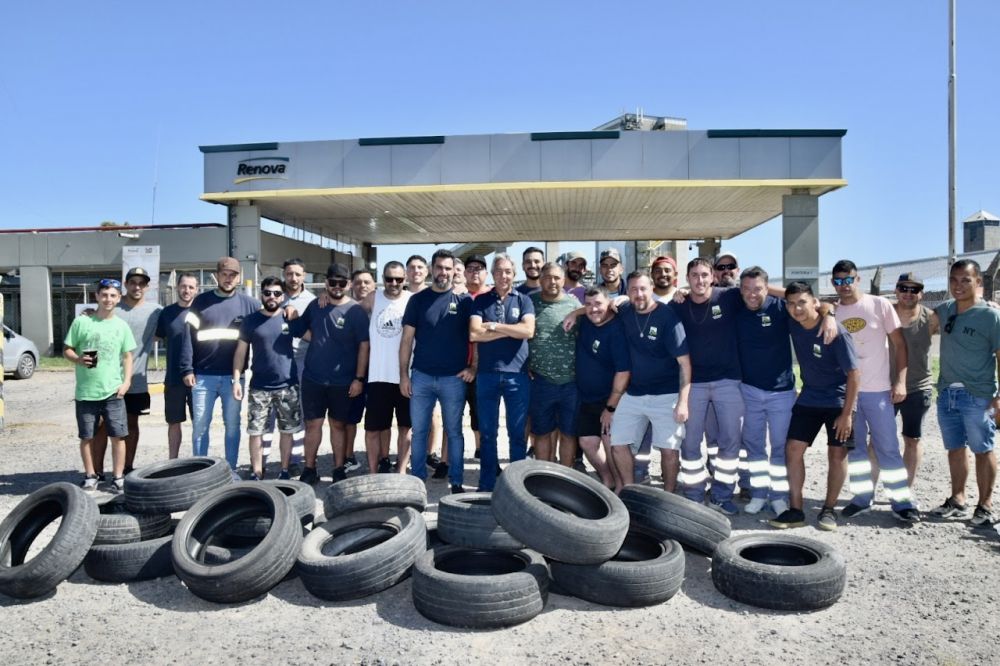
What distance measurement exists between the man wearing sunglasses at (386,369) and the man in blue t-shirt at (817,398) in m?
3.32

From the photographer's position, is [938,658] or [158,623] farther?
[158,623]

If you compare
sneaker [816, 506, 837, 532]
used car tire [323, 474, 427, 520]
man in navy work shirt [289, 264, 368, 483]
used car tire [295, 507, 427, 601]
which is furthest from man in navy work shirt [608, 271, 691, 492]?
man in navy work shirt [289, 264, 368, 483]

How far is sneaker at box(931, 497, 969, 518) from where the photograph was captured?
18.2 ft

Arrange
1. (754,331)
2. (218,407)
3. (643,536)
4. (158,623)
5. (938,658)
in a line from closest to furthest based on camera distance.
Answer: (938,658) → (158,623) → (643,536) → (754,331) → (218,407)

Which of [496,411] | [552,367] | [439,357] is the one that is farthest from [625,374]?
[439,357]

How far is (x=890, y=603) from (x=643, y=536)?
146cm

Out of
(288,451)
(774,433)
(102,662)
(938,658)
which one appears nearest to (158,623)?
(102,662)

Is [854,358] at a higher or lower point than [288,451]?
higher

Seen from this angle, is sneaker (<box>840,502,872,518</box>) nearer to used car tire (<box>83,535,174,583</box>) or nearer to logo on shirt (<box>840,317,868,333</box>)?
logo on shirt (<box>840,317,868,333</box>)

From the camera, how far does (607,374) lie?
5770 mm

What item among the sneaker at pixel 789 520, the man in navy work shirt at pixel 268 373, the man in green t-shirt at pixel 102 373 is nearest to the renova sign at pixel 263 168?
the man in green t-shirt at pixel 102 373

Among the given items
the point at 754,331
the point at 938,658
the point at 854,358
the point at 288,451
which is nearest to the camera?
the point at 938,658

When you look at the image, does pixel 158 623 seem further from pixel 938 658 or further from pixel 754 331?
pixel 754 331

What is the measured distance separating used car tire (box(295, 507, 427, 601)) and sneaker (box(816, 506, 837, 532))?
3.13 meters
